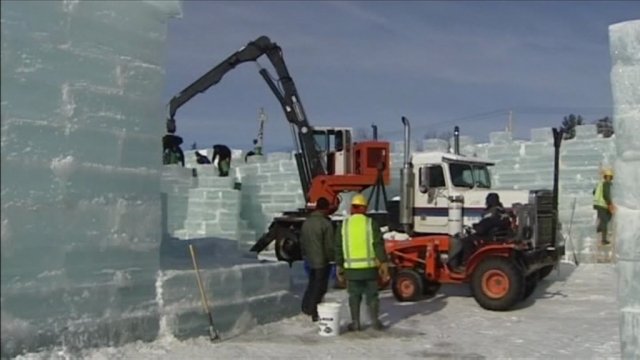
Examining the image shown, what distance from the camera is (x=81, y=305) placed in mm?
7637

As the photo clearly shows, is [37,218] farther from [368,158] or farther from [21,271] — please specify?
[368,158]

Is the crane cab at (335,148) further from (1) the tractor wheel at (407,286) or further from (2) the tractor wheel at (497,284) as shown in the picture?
(2) the tractor wheel at (497,284)

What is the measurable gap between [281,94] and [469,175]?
5.93 m

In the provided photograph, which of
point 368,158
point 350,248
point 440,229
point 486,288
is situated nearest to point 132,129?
point 350,248

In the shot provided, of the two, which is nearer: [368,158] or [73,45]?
[73,45]

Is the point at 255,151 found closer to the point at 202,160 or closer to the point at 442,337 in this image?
the point at 202,160

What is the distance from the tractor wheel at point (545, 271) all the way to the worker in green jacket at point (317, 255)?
4679 millimetres

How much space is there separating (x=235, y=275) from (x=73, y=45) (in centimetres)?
324

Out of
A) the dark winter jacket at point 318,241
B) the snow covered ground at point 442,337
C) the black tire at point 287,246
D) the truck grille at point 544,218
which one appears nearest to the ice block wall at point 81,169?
the snow covered ground at point 442,337

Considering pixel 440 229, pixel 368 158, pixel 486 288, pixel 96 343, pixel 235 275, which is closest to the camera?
pixel 96 343

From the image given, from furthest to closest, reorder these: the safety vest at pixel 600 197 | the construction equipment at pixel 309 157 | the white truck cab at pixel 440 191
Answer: the safety vest at pixel 600 197 → the construction equipment at pixel 309 157 → the white truck cab at pixel 440 191

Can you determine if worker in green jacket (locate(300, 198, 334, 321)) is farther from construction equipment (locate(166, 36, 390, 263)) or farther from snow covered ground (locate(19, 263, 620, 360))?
construction equipment (locate(166, 36, 390, 263))

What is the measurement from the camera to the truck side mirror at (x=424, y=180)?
1433cm

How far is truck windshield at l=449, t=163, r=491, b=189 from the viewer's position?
567 inches
